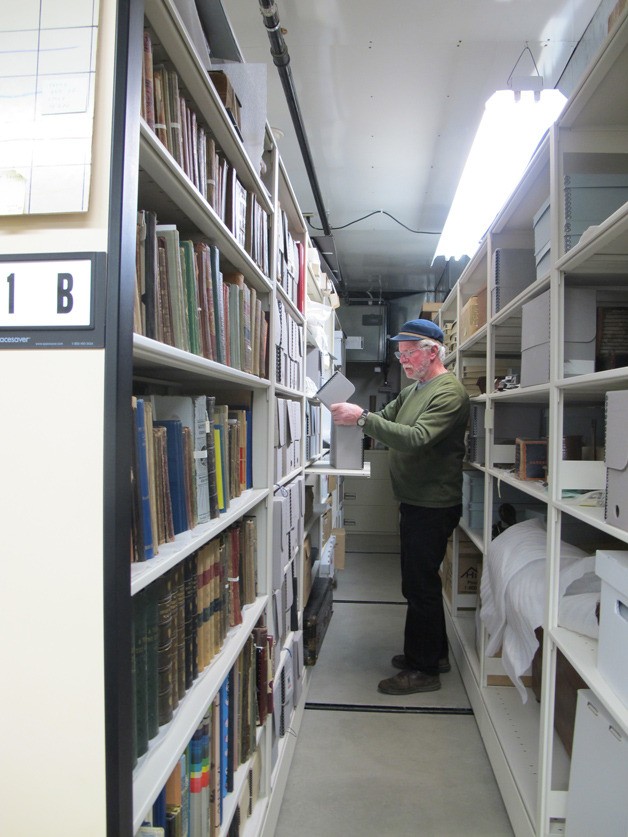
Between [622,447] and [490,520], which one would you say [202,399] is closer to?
[622,447]

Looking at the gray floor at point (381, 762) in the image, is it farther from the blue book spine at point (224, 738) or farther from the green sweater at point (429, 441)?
the green sweater at point (429, 441)

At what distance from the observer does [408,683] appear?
241 centimetres

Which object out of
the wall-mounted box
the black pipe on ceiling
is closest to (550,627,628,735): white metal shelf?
the black pipe on ceiling

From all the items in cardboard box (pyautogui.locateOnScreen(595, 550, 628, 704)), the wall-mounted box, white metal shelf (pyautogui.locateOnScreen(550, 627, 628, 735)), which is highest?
the wall-mounted box

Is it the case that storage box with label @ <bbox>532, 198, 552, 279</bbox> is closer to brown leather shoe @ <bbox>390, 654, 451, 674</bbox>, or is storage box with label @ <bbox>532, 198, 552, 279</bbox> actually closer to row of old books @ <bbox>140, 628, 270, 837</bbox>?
row of old books @ <bbox>140, 628, 270, 837</bbox>

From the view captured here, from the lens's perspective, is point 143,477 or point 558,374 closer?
point 143,477

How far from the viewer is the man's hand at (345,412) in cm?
230

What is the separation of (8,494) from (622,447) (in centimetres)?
110

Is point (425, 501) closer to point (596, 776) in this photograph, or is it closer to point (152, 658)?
point (596, 776)

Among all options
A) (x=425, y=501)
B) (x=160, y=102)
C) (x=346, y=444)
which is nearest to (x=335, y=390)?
(x=346, y=444)

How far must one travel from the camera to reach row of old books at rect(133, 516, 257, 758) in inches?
32.4

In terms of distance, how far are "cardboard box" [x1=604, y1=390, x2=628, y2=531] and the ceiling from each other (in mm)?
1697

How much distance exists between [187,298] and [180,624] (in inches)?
25.0

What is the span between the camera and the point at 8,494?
2.16 feet
